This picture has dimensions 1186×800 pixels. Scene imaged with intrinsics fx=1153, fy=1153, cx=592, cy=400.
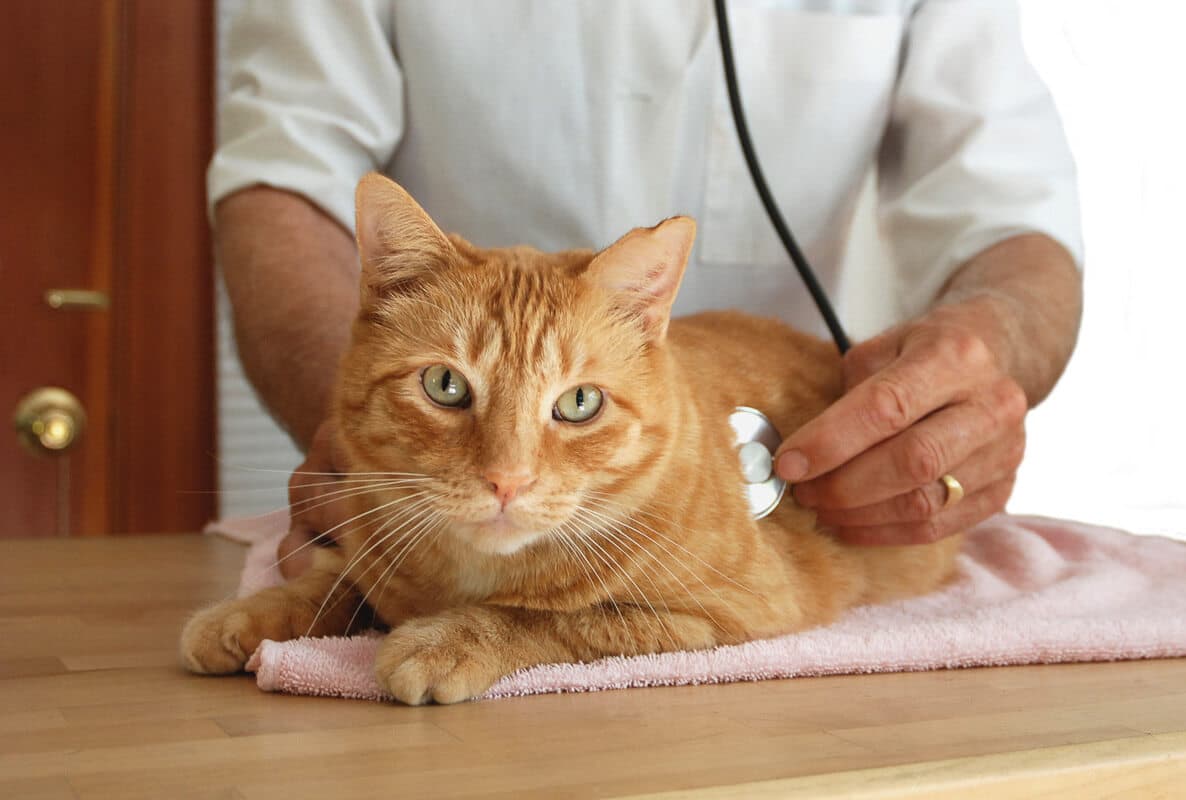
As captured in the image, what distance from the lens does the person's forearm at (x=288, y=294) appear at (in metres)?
1.62

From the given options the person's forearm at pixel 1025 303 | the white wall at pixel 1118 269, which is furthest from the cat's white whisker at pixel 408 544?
the white wall at pixel 1118 269

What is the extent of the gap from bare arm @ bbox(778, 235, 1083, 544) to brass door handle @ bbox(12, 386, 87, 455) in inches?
95.0

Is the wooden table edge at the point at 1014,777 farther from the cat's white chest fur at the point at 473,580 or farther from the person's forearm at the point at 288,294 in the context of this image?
the person's forearm at the point at 288,294

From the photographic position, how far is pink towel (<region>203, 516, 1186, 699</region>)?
0.91 meters

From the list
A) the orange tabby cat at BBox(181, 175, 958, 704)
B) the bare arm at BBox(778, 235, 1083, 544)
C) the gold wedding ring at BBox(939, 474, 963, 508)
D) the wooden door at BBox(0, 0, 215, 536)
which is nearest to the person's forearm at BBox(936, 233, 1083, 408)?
the bare arm at BBox(778, 235, 1083, 544)

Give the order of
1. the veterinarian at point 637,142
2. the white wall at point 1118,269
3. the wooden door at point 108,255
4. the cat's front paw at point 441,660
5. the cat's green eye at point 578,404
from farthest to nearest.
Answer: the wooden door at point 108,255 < the white wall at point 1118,269 < the veterinarian at point 637,142 < the cat's green eye at point 578,404 < the cat's front paw at point 441,660

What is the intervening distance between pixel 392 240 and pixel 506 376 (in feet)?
0.61

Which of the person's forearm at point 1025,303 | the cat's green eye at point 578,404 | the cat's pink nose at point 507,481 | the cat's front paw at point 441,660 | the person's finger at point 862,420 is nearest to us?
the cat's front paw at point 441,660

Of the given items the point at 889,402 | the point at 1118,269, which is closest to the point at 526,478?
the point at 889,402

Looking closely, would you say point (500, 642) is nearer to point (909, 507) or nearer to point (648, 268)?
point (648, 268)

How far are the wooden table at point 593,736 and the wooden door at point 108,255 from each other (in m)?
2.26

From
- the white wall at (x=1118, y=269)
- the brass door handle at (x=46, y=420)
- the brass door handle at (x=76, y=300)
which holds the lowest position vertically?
the brass door handle at (x=46, y=420)

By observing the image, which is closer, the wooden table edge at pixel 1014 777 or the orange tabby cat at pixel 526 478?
the wooden table edge at pixel 1014 777

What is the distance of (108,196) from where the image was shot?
3.15 metres
